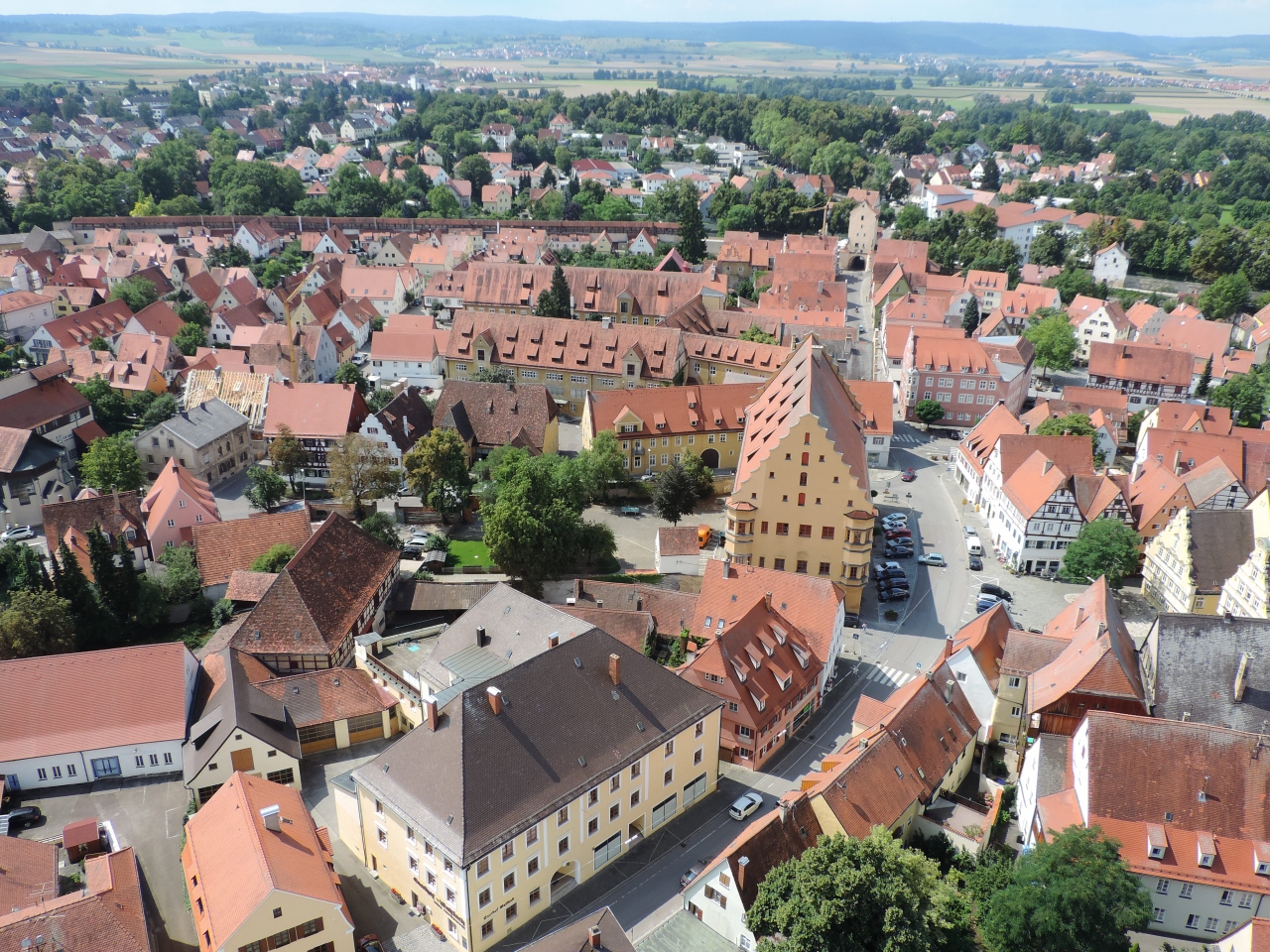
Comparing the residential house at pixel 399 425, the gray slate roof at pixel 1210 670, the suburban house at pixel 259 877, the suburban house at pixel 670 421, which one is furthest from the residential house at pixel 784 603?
the residential house at pixel 399 425

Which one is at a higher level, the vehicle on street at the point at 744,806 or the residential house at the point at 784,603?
the residential house at the point at 784,603

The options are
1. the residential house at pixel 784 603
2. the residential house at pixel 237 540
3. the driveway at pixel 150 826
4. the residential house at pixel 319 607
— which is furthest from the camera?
the residential house at pixel 237 540

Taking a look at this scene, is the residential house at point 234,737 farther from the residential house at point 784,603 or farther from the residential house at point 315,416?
the residential house at point 315,416

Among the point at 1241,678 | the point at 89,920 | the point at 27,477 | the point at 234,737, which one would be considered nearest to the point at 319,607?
the point at 234,737

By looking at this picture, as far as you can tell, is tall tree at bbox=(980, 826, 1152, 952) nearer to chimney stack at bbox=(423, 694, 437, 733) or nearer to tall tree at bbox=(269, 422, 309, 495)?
chimney stack at bbox=(423, 694, 437, 733)

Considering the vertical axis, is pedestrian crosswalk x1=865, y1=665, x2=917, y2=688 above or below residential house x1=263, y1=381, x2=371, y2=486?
below

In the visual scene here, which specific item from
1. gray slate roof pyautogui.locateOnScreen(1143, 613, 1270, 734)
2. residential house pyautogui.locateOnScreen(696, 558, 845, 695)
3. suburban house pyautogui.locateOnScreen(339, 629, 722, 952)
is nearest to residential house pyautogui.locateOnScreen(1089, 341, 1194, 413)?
gray slate roof pyautogui.locateOnScreen(1143, 613, 1270, 734)

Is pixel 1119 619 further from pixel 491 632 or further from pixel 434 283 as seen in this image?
pixel 434 283

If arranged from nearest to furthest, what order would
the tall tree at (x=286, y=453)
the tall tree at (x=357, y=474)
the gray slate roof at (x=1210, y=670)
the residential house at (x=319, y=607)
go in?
1. the gray slate roof at (x=1210, y=670)
2. the residential house at (x=319, y=607)
3. the tall tree at (x=357, y=474)
4. the tall tree at (x=286, y=453)
